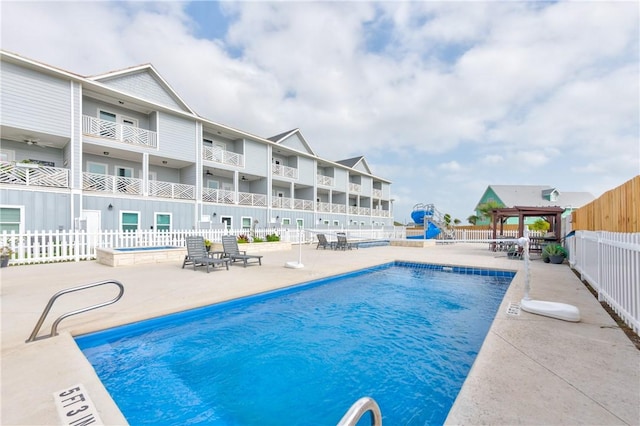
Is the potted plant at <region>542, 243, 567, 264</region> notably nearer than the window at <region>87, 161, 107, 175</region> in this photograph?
Yes

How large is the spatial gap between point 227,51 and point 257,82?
2189 millimetres

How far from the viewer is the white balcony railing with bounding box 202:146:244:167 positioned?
19031 millimetres

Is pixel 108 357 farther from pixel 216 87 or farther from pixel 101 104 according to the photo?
pixel 216 87

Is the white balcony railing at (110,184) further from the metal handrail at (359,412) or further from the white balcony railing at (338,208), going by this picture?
the white balcony railing at (338,208)

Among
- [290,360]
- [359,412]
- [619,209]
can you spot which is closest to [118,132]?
[290,360]

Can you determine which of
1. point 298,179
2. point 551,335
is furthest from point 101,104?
point 551,335

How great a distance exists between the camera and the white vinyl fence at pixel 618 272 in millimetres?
3598

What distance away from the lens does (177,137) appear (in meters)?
17.3

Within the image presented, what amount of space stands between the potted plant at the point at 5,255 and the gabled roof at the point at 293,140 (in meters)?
17.7

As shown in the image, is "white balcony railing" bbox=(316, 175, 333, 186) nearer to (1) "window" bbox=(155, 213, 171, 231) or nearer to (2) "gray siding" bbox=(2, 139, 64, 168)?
(1) "window" bbox=(155, 213, 171, 231)

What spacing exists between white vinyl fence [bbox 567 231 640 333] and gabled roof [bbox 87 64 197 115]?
19.9 metres

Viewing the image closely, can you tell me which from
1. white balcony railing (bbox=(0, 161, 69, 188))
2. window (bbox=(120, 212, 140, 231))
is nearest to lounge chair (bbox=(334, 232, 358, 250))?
window (bbox=(120, 212, 140, 231))

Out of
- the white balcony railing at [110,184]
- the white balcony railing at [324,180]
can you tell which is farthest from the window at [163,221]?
the white balcony railing at [324,180]

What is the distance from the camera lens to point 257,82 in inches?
643
